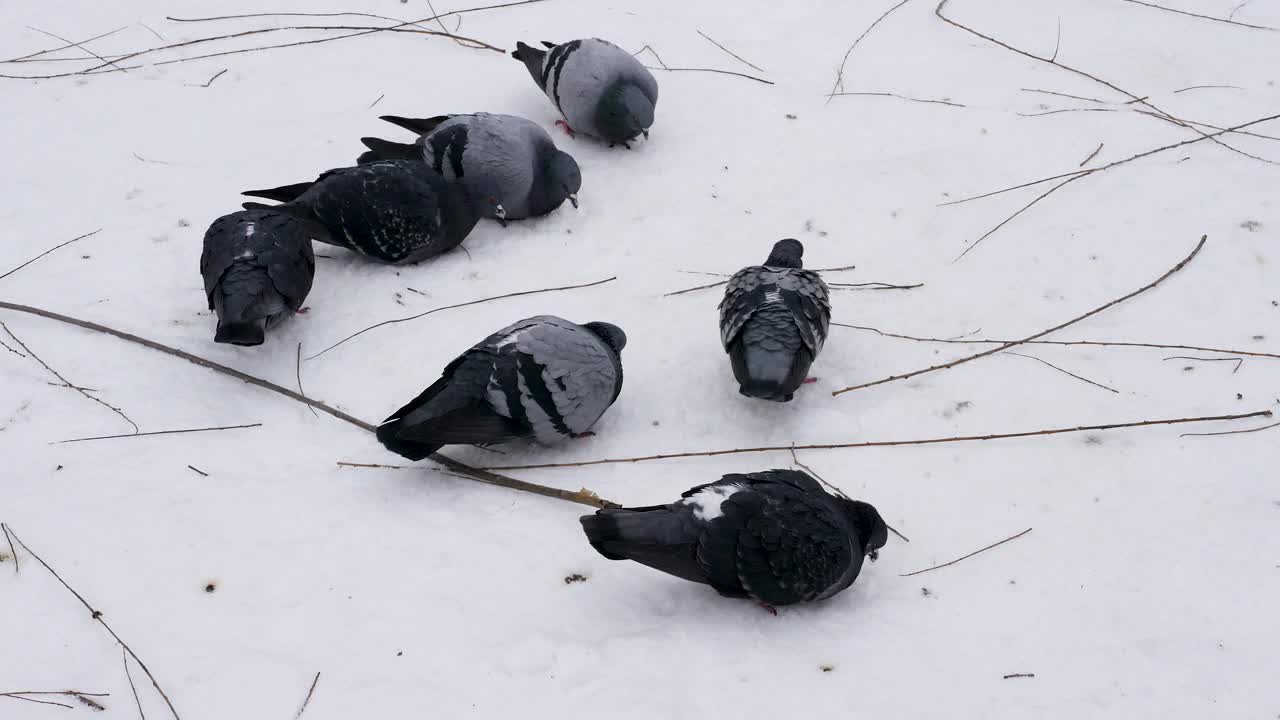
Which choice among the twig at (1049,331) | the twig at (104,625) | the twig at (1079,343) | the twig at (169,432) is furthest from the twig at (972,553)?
the twig at (169,432)

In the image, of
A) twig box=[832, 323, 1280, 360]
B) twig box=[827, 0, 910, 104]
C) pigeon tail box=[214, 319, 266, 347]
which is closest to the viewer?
pigeon tail box=[214, 319, 266, 347]

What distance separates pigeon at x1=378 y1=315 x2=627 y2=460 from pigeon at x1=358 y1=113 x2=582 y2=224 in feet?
4.59

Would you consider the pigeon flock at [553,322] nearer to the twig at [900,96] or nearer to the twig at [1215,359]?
the twig at [900,96]

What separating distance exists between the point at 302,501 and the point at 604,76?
10.5 feet

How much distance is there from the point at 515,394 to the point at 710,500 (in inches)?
36.9

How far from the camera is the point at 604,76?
5.29 m

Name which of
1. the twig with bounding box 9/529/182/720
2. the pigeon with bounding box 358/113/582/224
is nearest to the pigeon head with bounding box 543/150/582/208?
the pigeon with bounding box 358/113/582/224

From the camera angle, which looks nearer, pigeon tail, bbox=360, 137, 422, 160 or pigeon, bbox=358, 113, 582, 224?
pigeon, bbox=358, 113, 582, 224

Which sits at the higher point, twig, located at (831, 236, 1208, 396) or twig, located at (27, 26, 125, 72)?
twig, located at (27, 26, 125, 72)

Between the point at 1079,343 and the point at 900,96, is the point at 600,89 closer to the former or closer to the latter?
the point at 900,96

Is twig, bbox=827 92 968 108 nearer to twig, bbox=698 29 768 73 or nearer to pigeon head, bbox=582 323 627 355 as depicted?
twig, bbox=698 29 768 73

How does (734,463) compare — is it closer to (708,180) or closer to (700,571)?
(700,571)

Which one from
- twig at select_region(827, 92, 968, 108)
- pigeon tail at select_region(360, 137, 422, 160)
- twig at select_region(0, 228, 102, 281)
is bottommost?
twig at select_region(0, 228, 102, 281)

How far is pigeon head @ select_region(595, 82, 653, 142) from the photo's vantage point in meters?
5.24
